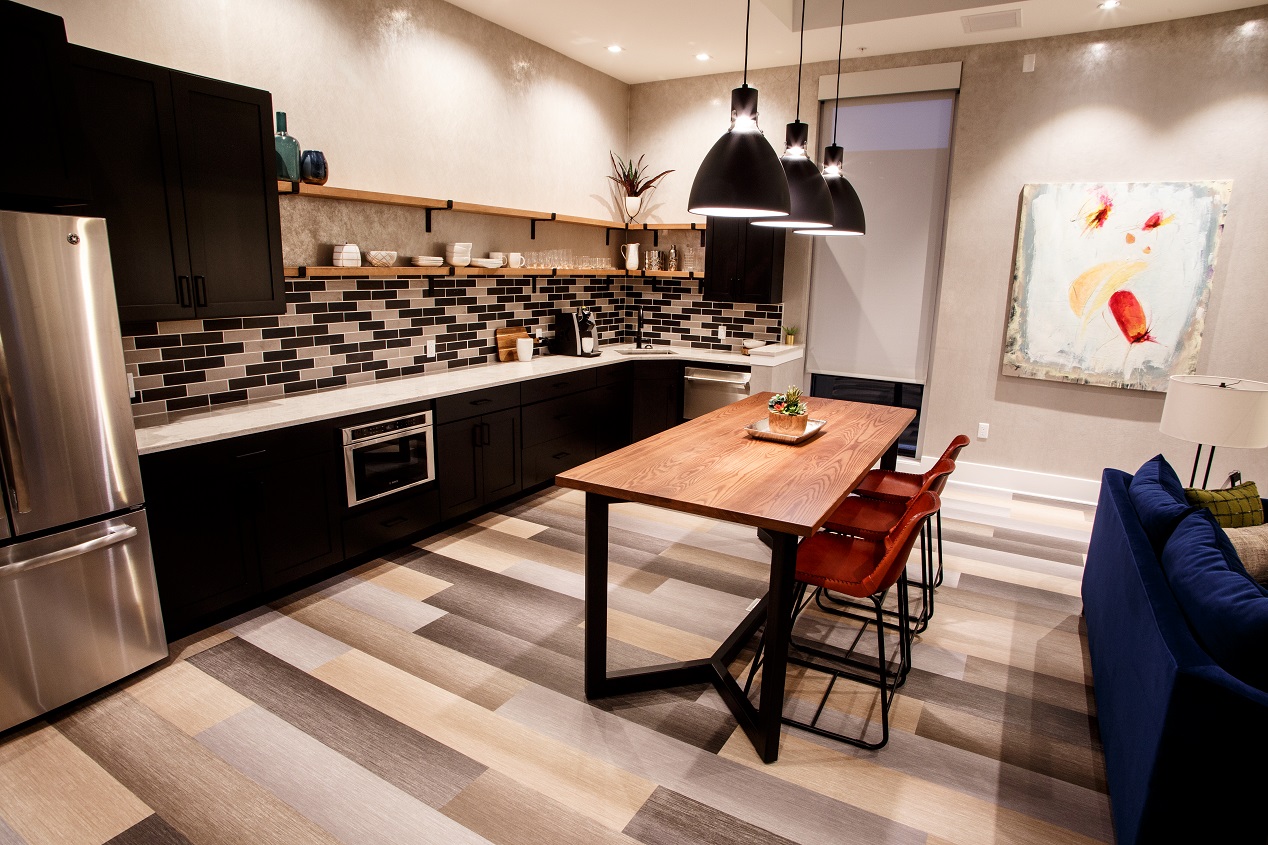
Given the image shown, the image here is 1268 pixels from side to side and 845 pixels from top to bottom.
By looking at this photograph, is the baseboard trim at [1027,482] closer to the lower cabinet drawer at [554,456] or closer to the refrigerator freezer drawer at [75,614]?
the lower cabinet drawer at [554,456]

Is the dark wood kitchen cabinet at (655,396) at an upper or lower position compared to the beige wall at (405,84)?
lower

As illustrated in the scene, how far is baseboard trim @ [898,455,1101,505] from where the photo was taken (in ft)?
16.5

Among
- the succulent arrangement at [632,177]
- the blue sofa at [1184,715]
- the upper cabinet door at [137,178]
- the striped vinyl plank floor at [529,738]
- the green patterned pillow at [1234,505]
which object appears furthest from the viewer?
the succulent arrangement at [632,177]

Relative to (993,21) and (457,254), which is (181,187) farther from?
(993,21)

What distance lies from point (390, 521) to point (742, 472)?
2.15 meters

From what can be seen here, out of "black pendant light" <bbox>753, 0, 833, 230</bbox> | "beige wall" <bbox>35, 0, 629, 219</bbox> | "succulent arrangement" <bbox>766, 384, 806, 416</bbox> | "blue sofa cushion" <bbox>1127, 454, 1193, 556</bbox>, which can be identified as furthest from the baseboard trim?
"beige wall" <bbox>35, 0, 629, 219</bbox>

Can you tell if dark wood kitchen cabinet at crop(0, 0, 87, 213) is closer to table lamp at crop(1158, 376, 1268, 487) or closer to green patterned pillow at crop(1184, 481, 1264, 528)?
green patterned pillow at crop(1184, 481, 1264, 528)

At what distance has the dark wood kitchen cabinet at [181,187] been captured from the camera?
2.71 m

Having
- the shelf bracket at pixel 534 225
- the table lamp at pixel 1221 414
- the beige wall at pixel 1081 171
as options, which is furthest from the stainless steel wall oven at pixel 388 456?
the table lamp at pixel 1221 414

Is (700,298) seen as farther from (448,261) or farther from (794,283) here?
(448,261)

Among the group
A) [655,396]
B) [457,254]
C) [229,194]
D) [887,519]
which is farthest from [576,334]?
[887,519]

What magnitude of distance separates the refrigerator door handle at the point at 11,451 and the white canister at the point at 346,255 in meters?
1.70

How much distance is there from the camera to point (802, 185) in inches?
126

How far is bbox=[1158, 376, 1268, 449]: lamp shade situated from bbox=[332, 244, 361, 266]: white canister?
13.6 ft
